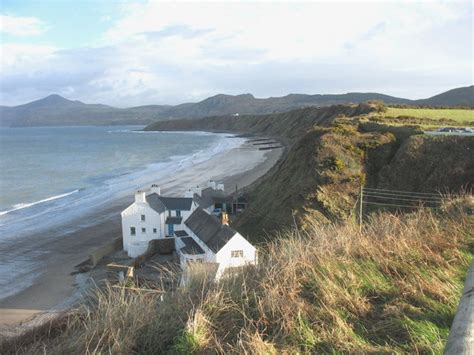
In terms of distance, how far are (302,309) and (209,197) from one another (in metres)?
31.6

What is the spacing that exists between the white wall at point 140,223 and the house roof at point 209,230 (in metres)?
2.50

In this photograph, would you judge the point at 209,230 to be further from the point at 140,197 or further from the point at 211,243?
the point at 140,197

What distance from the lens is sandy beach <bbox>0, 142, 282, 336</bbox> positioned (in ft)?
69.0

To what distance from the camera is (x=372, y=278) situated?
5066 mm

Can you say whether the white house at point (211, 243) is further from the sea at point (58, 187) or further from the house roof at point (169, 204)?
the sea at point (58, 187)

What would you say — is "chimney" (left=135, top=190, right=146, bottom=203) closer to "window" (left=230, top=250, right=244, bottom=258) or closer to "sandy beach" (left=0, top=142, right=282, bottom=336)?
"sandy beach" (left=0, top=142, right=282, bottom=336)

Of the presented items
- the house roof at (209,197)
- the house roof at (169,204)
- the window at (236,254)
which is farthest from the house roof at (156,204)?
the window at (236,254)

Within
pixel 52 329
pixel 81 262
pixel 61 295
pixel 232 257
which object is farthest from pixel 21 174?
pixel 52 329

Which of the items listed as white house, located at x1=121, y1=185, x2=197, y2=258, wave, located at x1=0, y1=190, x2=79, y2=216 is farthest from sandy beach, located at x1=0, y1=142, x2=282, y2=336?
wave, located at x1=0, y1=190, x2=79, y2=216

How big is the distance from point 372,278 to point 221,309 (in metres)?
1.96

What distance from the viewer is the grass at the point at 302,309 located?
153 inches

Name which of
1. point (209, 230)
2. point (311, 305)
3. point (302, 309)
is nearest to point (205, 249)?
point (209, 230)

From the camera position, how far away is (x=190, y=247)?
79.6 feet

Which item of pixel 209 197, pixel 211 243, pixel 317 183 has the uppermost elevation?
pixel 317 183
